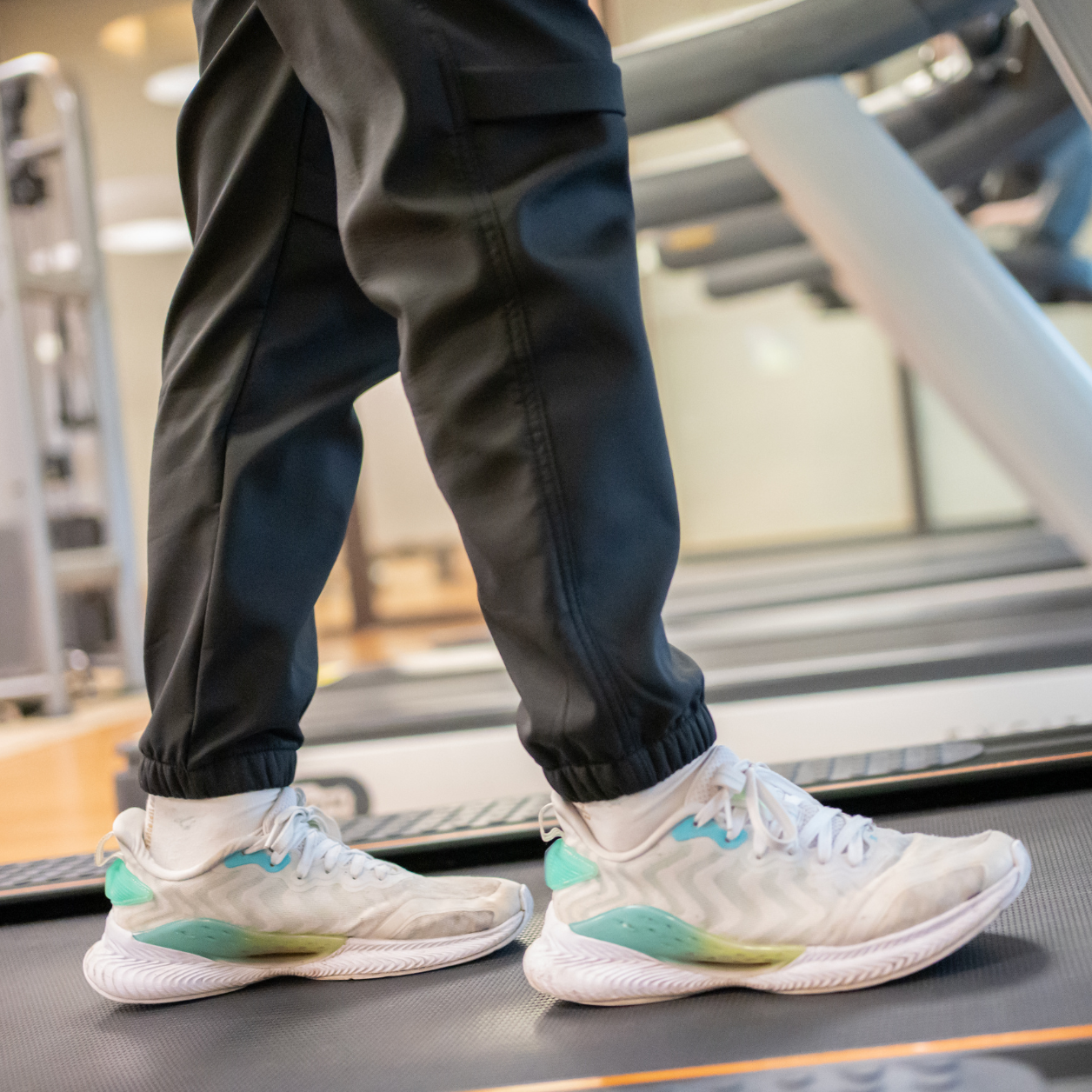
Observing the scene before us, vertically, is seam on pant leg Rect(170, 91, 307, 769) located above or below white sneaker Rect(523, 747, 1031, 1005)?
above

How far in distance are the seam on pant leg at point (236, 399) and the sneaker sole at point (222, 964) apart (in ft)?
0.47

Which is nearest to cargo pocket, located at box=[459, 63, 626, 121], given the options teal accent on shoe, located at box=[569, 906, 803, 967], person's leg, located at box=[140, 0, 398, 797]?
person's leg, located at box=[140, 0, 398, 797]

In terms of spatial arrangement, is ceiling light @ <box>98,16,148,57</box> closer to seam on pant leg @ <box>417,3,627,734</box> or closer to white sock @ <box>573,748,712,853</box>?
seam on pant leg @ <box>417,3,627,734</box>

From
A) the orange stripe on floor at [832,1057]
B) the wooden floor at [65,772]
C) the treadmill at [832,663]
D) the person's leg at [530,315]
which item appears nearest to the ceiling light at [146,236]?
the wooden floor at [65,772]

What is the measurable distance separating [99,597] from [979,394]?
12.0ft

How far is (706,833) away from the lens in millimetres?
696

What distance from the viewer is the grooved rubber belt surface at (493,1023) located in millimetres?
618

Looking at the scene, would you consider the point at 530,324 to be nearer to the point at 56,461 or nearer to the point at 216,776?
the point at 216,776

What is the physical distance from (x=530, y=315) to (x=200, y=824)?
451mm

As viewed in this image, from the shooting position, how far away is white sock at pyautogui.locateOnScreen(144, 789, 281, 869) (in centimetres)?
82

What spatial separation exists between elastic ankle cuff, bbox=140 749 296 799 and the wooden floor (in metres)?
1.06

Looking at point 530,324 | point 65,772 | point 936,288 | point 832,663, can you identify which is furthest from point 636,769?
point 65,772

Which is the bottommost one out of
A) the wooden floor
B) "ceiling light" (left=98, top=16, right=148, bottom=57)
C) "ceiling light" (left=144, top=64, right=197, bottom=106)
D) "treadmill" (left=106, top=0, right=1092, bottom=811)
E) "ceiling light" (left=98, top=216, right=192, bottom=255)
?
the wooden floor

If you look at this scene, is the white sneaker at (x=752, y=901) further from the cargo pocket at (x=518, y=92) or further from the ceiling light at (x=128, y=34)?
the ceiling light at (x=128, y=34)
